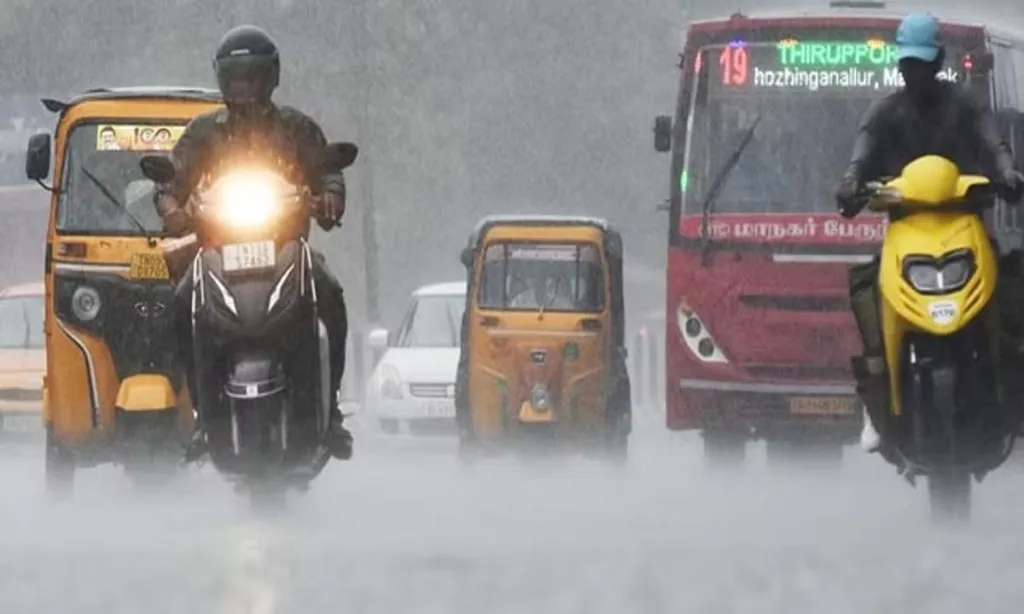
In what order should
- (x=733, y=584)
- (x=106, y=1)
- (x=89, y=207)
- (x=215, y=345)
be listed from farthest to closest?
1. (x=106, y=1)
2. (x=89, y=207)
3. (x=215, y=345)
4. (x=733, y=584)

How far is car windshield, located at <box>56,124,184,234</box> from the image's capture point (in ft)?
55.6

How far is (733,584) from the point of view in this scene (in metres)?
9.07

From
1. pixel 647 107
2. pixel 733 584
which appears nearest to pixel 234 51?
pixel 733 584

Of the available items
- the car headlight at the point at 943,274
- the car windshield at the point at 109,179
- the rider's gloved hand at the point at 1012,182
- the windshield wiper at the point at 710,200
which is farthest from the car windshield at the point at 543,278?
the car headlight at the point at 943,274

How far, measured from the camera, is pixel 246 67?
12.4 m

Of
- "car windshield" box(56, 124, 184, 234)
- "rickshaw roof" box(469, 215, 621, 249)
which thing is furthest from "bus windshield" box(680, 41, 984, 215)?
"rickshaw roof" box(469, 215, 621, 249)

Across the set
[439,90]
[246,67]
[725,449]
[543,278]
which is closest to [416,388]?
[543,278]

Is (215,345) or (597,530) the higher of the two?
(215,345)

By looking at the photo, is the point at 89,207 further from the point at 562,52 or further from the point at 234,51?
the point at 562,52

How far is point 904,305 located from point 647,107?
6200 cm

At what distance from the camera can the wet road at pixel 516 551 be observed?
8711 millimetres

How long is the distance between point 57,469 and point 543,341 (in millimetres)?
6846

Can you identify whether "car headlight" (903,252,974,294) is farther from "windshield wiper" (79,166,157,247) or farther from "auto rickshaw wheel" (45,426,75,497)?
"auto rickshaw wheel" (45,426,75,497)

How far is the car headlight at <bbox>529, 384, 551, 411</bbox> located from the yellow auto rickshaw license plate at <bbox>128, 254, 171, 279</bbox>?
261 inches
